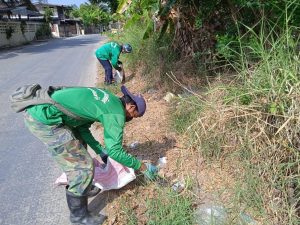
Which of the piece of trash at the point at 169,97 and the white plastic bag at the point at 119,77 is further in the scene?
the white plastic bag at the point at 119,77

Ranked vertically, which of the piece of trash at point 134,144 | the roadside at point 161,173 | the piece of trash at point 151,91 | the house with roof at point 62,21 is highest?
the roadside at point 161,173

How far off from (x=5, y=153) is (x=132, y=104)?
2.55 metres

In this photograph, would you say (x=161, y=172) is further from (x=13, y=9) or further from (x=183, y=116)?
(x=13, y=9)

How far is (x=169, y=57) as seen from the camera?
7164 millimetres

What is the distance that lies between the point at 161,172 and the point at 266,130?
1.23 m

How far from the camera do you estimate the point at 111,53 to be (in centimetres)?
820

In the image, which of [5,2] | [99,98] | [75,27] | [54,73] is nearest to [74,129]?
Answer: [99,98]

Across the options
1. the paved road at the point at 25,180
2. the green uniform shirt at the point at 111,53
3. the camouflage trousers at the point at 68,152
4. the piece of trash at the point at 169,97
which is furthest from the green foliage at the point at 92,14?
the camouflage trousers at the point at 68,152

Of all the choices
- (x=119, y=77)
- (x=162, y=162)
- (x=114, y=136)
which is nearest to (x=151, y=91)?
(x=119, y=77)

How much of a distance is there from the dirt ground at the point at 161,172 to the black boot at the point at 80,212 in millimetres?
122

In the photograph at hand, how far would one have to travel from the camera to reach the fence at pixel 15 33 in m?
25.8

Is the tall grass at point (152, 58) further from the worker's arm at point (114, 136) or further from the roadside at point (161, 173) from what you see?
the worker's arm at point (114, 136)

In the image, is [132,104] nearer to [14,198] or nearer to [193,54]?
[14,198]

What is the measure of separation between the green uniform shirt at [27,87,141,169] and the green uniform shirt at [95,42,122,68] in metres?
5.22
